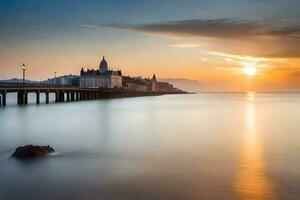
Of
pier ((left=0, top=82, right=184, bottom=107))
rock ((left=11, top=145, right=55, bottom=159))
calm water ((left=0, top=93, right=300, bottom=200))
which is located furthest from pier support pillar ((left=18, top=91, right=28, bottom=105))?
rock ((left=11, top=145, right=55, bottom=159))

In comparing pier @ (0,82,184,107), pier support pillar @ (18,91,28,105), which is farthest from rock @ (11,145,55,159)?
pier support pillar @ (18,91,28,105)

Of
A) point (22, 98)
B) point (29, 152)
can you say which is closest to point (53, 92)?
point (22, 98)

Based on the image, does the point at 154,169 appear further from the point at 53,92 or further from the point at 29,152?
the point at 53,92

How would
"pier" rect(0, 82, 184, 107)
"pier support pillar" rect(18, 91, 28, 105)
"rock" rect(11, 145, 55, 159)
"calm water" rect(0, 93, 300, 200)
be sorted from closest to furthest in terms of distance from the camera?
"calm water" rect(0, 93, 300, 200) → "rock" rect(11, 145, 55, 159) → "pier" rect(0, 82, 184, 107) → "pier support pillar" rect(18, 91, 28, 105)

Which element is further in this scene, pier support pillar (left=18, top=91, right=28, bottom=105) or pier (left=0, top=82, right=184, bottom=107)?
pier support pillar (left=18, top=91, right=28, bottom=105)

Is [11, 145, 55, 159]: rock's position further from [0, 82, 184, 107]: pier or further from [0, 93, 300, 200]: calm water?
[0, 82, 184, 107]: pier

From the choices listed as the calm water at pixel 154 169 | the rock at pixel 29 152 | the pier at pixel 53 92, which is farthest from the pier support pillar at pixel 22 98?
the rock at pixel 29 152

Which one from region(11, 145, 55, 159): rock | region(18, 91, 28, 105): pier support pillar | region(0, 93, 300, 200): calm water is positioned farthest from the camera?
region(18, 91, 28, 105): pier support pillar

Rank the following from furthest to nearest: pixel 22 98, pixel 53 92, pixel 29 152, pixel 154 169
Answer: pixel 53 92 → pixel 22 98 → pixel 29 152 → pixel 154 169

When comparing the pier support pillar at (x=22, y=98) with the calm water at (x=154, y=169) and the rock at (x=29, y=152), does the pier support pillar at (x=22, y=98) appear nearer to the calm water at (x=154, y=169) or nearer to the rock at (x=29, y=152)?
the calm water at (x=154, y=169)

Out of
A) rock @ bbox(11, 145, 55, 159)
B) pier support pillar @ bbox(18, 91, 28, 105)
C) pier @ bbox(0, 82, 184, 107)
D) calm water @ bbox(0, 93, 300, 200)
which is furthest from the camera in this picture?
pier support pillar @ bbox(18, 91, 28, 105)

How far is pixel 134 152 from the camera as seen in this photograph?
23203 mm

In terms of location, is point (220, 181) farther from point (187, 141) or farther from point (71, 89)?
point (71, 89)

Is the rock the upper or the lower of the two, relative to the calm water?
upper
